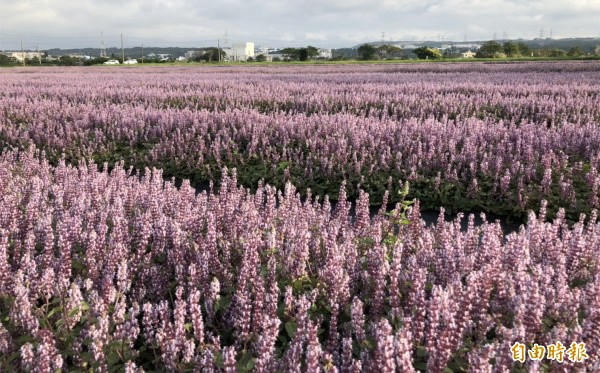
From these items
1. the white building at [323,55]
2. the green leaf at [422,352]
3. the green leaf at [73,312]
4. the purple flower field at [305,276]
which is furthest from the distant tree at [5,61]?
the green leaf at [422,352]

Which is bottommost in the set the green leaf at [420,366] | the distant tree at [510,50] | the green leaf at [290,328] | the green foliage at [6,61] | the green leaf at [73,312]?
the green leaf at [420,366]

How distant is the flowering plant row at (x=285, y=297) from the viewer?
2309mm

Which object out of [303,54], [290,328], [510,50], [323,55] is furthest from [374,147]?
[323,55]

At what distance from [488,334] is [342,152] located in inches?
222

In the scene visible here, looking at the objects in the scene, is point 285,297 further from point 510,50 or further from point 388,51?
point 388,51

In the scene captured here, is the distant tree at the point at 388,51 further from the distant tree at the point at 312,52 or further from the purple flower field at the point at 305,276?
the purple flower field at the point at 305,276

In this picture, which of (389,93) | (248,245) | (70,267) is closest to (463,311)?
(248,245)

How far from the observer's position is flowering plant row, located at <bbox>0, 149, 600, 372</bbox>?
2.31m

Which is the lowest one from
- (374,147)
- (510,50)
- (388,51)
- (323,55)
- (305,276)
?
(305,276)

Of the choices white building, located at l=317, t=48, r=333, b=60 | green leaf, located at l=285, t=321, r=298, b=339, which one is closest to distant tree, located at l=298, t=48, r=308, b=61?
white building, located at l=317, t=48, r=333, b=60

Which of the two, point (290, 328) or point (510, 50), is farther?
point (510, 50)

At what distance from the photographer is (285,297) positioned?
108 inches

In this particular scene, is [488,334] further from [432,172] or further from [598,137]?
[598,137]

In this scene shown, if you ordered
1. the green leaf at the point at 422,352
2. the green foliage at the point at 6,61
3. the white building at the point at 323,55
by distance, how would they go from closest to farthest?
1. the green leaf at the point at 422,352
2. the green foliage at the point at 6,61
3. the white building at the point at 323,55
